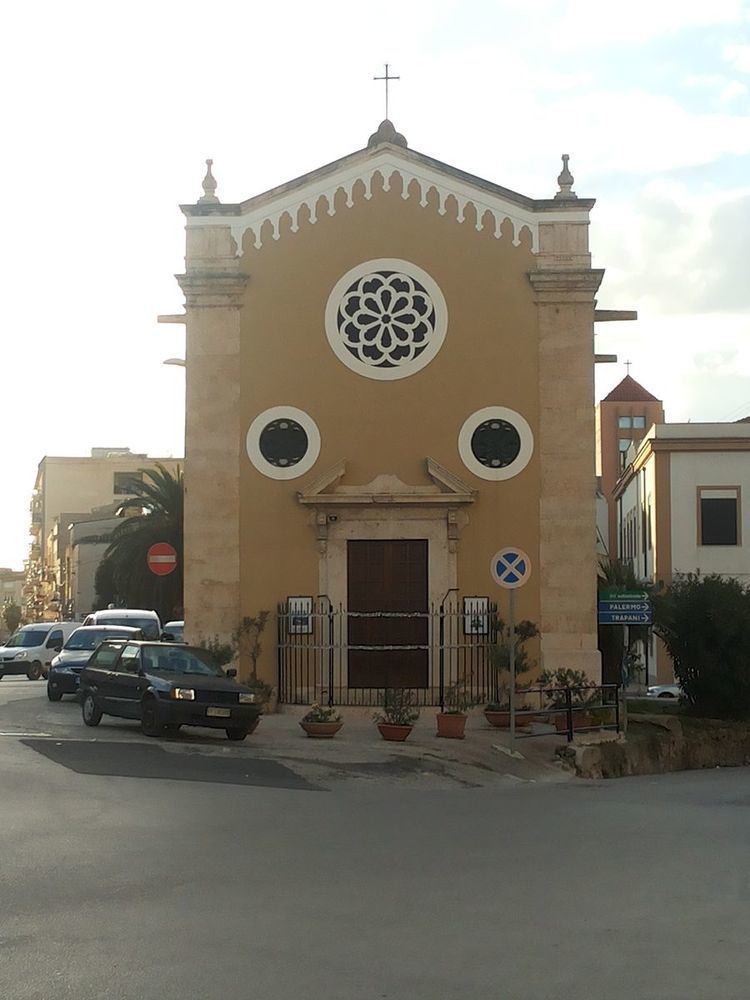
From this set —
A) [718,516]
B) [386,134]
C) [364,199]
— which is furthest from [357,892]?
[718,516]

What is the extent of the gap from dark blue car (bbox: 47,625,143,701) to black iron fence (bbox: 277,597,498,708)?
4.02 meters

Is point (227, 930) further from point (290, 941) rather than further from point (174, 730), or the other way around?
point (174, 730)

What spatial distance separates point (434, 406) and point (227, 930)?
19.4m

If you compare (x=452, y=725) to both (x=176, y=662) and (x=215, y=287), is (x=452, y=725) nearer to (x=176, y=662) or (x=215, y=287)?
(x=176, y=662)

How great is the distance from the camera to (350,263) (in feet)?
89.9

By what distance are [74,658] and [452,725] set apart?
10.9m

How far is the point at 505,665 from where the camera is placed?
81.1 ft

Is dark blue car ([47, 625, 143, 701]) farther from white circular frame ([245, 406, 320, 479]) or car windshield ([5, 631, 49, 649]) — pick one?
car windshield ([5, 631, 49, 649])

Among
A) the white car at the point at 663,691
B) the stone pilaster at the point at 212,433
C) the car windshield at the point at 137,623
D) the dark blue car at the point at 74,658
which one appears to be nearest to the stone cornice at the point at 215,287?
the stone pilaster at the point at 212,433

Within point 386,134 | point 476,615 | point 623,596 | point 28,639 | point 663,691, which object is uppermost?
point 386,134

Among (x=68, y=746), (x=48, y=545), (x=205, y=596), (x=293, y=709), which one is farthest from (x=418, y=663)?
(x=48, y=545)

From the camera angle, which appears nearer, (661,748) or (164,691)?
(164,691)

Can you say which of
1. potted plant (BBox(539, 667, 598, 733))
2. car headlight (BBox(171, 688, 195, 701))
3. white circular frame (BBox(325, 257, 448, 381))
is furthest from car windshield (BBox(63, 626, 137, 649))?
car headlight (BBox(171, 688, 195, 701))

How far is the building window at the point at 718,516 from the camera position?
170ft
